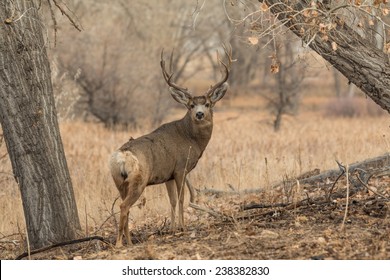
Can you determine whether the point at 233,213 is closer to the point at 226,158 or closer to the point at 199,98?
the point at 199,98

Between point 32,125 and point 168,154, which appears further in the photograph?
point 168,154

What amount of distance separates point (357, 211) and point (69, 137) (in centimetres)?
1555

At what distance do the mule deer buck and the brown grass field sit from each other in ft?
1.11

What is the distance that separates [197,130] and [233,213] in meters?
1.28

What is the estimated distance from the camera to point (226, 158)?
17109 mm

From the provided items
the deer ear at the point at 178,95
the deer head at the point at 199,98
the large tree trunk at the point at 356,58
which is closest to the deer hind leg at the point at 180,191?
the deer head at the point at 199,98

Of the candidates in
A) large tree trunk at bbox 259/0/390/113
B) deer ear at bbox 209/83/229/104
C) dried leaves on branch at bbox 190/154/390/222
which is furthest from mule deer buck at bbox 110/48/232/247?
large tree trunk at bbox 259/0/390/113

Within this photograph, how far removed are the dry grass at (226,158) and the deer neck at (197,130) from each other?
836 millimetres

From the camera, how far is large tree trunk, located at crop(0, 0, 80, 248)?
840cm

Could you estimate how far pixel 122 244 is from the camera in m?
8.23

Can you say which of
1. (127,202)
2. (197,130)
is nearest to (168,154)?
(197,130)

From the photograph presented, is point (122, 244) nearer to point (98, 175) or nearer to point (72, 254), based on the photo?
point (72, 254)

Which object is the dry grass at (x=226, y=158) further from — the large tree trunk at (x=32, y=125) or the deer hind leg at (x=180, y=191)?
the deer hind leg at (x=180, y=191)
